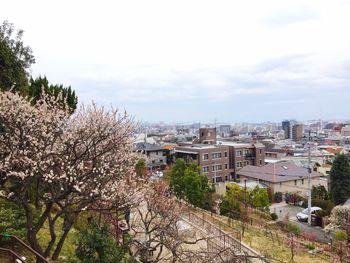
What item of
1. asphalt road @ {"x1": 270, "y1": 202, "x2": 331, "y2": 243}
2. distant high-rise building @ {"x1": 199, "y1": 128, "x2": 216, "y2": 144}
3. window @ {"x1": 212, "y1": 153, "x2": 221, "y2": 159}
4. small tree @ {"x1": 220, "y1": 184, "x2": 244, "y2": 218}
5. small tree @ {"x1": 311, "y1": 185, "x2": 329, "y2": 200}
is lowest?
asphalt road @ {"x1": 270, "y1": 202, "x2": 331, "y2": 243}

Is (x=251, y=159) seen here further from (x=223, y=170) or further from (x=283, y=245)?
(x=283, y=245)

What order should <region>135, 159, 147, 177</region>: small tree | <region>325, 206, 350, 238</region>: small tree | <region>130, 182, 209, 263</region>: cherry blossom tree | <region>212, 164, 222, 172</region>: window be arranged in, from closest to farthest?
<region>130, 182, 209, 263</region>: cherry blossom tree, <region>325, 206, 350, 238</region>: small tree, <region>135, 159, 147, 177</region>: small tree, <region>212, 164, 222, 172</region>: window

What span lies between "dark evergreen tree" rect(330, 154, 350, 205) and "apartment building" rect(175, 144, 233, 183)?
17.1 meters

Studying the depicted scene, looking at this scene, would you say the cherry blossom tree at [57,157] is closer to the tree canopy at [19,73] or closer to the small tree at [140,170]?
the tree canopy at [19,73]

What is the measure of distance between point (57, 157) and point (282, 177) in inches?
1169

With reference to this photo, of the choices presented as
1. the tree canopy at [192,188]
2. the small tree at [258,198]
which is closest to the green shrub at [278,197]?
the small tree at [258,198]

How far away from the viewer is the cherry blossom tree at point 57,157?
7.96 metres

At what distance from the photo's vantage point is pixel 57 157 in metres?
8.26

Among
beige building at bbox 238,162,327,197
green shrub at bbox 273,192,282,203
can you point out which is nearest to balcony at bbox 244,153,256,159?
beige building at bbox 238,162,327,197

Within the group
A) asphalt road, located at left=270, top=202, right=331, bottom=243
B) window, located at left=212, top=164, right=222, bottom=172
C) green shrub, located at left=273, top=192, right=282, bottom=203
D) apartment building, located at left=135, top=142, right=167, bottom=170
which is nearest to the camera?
asphalt road, located at left=270, top=202, right=331, bottom=243

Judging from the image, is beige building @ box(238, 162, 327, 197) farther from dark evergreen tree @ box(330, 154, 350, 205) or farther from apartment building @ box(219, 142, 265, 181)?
apartment building @ box(219, 142, 265, 181)

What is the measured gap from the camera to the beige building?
3412cm

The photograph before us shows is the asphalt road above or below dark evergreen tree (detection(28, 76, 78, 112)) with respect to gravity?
below

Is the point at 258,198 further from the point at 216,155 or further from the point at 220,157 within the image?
the point at 220,157
